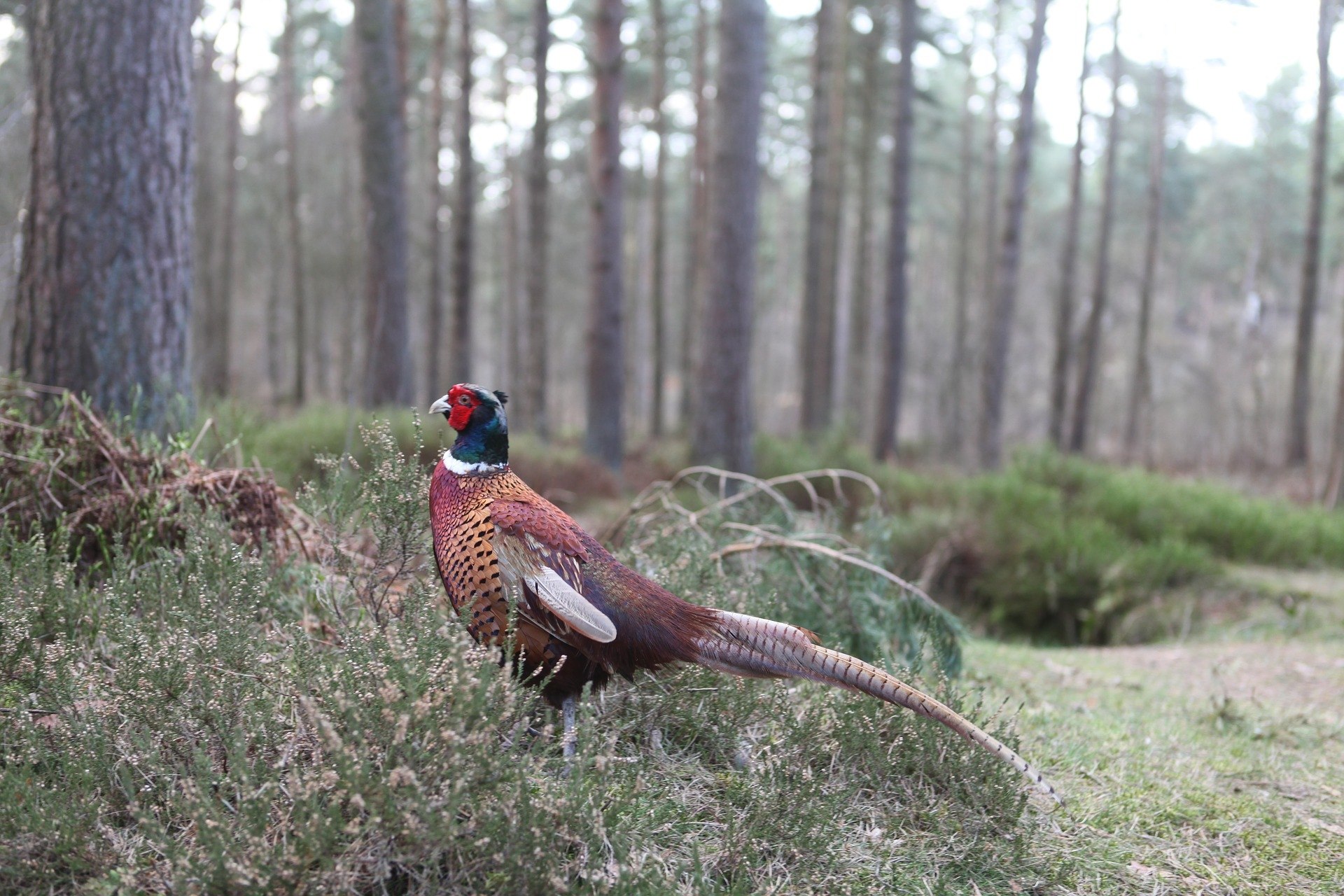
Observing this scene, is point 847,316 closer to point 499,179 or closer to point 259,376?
point 499,179

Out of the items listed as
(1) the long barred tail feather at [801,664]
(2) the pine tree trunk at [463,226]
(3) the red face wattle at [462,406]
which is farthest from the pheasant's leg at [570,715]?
(2) the pine tree trunk at [463,226]

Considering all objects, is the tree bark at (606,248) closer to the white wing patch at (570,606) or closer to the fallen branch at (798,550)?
the fallen branch at (798,550)

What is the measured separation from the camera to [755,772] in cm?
258

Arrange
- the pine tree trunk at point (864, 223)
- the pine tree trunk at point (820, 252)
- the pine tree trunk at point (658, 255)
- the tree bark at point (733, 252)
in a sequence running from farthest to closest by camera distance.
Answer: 1. the pine tree trunk at point (658, 255)
2. the pine tree trunk at point (864, 223)
3. the pine tree trunk at point (820, 252)
4. the tree bark at point (733, 252)

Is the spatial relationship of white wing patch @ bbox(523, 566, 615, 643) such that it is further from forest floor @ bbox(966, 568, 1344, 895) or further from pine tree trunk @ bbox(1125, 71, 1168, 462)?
pine tree trunk @ bbox(1125, 71, 1168, 462)

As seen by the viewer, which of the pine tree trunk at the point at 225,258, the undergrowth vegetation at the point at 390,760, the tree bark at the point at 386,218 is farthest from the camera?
the pine tree trunk at the point at 225,258

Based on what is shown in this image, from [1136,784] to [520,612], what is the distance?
2.19 metres

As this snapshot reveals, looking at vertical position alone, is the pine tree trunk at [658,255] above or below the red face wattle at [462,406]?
above

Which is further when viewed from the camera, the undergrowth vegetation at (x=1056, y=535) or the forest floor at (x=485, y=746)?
the undergrowth vegetation at (x=1056, y=535)

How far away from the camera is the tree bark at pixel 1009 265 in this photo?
→ 42.0 feet

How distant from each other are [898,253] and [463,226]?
245 inches

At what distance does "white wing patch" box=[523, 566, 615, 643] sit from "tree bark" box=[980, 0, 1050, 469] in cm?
1206

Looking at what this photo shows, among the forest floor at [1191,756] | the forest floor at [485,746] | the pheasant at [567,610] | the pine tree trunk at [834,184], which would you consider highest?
the pine tree trunk at [834,184]

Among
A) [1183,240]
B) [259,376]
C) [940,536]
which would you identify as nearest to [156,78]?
[940,536]
